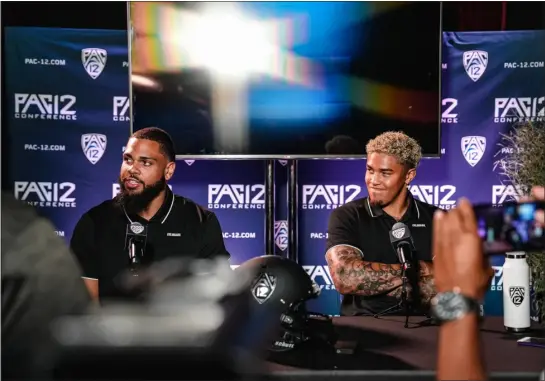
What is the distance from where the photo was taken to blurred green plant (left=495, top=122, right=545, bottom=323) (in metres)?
3.71

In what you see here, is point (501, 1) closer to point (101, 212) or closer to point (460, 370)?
point (101, 212)

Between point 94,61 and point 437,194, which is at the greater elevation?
point 94,61

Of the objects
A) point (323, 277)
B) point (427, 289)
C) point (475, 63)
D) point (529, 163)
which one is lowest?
point (323, 277)

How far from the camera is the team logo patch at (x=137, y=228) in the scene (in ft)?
11.7

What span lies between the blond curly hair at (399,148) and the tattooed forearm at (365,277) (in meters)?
0.75

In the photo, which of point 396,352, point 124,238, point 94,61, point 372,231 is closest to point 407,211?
point 372,231

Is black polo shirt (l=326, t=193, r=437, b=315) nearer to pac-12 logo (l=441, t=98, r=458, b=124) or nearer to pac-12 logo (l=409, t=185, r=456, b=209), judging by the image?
pac-12 logo (l=409, t=185, r=456, b=209)

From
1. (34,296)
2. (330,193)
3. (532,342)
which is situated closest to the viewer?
(34,296)

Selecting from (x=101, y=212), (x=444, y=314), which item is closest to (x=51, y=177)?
(x=101, y=212)

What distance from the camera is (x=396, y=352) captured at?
73.2 inches

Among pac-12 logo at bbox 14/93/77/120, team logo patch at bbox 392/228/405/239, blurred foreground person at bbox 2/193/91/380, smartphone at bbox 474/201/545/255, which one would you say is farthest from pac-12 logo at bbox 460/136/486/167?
blurred foreground person at bbox 2/193/91/380

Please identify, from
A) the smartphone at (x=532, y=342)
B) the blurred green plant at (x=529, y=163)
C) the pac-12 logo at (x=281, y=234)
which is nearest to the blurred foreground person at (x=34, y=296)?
the smartphone at (x=532, y=342)

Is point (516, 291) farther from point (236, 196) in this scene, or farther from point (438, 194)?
point (236, 196)

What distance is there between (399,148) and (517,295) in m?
1.65
